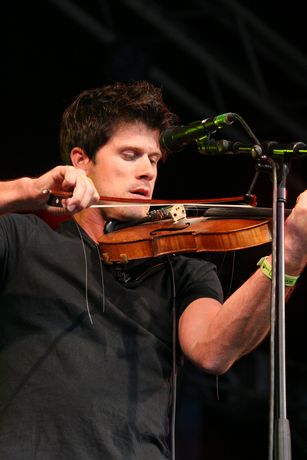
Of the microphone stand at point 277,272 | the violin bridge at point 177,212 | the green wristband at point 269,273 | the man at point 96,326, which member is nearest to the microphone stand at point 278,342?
the microphone stand at point 277,272

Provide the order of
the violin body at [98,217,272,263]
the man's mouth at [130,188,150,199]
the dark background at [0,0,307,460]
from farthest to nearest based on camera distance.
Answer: the dark background at [0,0,307,460], the man's mouth at [130,188,150,199], the violin body at [98,217,272,263]

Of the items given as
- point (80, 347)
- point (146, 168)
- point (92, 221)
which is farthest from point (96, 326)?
point (146, 168)

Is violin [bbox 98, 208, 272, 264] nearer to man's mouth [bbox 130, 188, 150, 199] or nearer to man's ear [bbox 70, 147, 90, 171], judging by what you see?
man's mouth [bbox 130, 188, 150, 199]

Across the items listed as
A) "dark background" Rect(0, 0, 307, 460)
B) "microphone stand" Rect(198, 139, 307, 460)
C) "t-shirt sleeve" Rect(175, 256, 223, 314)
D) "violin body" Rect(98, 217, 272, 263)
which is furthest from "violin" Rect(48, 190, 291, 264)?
"dark background" Rect(0, 0, 307, 460)

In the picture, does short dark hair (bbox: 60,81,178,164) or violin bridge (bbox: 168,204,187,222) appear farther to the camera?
short dark hair (bbox: 60,81,178,164)

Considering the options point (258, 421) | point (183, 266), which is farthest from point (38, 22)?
point (258, 421)

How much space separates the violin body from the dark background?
7.43 ft

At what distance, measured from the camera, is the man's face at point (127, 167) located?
2.70m

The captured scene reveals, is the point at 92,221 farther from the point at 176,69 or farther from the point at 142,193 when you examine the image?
the point at 176,69

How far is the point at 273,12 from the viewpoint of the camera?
4.91 metres

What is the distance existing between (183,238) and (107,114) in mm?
640

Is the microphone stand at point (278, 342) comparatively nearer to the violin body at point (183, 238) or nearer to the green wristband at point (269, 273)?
the green wristband at point (269, 273)

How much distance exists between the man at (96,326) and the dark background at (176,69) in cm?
227

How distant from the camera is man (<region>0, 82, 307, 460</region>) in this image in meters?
2.20
